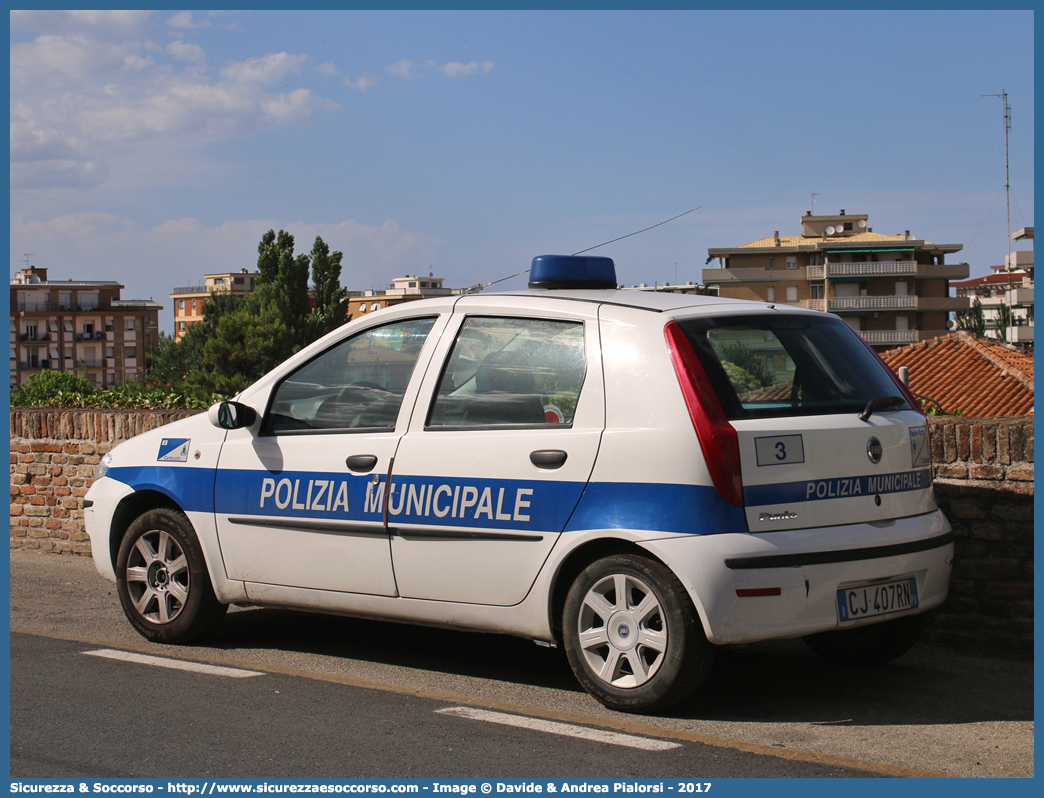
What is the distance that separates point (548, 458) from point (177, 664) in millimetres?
2173

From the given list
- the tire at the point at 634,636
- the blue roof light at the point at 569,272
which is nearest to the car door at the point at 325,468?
the blue roof light at the point at 569,272

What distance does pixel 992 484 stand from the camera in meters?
5.85

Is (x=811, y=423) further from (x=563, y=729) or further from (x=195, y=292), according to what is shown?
(x=195, y=292)

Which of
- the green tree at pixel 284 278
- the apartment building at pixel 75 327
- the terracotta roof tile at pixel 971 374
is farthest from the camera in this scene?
the apartment building at pixel 75 327

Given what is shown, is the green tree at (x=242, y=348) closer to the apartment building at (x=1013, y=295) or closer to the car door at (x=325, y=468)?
the apartment building at (x=1013, y=295)

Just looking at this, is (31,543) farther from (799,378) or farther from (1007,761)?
(1007,761)

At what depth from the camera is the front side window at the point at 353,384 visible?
541 cm

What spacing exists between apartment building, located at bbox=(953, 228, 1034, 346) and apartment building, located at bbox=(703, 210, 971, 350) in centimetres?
541

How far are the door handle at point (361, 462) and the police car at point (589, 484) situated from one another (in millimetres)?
11

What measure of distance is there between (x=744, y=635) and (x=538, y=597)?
0.88m

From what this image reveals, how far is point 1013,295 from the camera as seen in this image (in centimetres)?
11619

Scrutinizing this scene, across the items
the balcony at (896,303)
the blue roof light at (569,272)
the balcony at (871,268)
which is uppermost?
the balcony at (871,268)

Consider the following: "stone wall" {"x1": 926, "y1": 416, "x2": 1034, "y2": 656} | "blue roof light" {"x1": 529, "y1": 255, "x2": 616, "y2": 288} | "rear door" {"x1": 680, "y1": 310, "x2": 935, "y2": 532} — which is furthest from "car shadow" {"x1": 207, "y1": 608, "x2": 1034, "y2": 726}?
"blue roof light" {"x1": 529, "y1": 255, "x2": 616, "y2": 288}

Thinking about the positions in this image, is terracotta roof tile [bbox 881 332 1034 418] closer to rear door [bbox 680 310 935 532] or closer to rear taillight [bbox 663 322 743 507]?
rear door [bbox 680 310 935 532]
